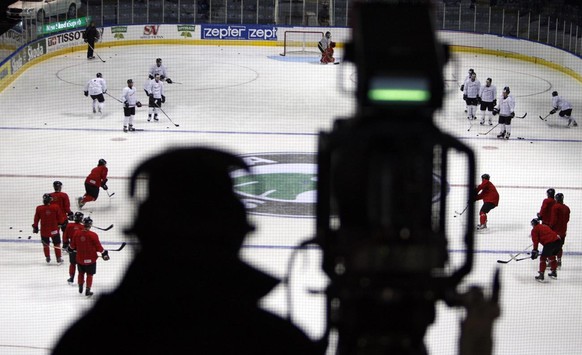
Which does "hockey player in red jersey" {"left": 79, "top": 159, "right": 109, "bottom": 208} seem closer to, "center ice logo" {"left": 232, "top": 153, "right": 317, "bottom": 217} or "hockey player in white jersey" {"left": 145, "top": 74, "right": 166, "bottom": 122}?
"center ice logo" {"left": 232, "top": 153, "right": 317, "bottom": 217}

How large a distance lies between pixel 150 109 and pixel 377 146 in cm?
1603

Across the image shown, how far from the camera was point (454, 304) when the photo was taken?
183 cm

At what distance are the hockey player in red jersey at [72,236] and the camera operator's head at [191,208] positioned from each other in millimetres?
7266

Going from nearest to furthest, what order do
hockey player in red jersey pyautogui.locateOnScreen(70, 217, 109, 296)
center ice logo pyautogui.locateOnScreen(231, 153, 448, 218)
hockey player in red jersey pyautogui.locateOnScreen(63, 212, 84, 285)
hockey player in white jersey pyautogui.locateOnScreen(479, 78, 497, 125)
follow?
hockey player in red jersey pyautogui.locateOnScreen(70, 217, 109, 296)
hockey player in red jersey pyautogui.locateOnScreen(63, 212, 84, 285)
center ice logo pyautogui.locateOnScreen(231, 153, 448, 218)
hockey player in white jersey pyautogui.locateOnScreen(479, 78, 497, 125)

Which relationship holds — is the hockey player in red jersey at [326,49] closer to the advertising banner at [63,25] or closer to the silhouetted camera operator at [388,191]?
the advertising banner at [63,25]

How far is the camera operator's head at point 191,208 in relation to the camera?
1.73 m

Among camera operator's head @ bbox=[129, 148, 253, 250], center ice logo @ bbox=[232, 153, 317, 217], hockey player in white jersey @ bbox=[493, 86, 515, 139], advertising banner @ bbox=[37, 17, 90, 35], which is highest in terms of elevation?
advertising banner @ bbox=[37, 17, 90, 35]

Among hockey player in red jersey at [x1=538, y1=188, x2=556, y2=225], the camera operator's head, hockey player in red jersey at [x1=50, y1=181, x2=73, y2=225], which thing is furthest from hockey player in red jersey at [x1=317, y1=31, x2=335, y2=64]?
the camera operator's head

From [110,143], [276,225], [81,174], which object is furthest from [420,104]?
[110,143]

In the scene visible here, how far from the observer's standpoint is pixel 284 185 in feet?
42.8

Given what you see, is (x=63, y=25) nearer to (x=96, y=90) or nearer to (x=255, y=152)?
(x=96, y=90)

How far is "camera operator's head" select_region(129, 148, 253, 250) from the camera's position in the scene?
1.73 m

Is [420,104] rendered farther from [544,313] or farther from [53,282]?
[53,282]

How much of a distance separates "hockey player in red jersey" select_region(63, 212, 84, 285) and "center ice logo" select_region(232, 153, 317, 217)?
231cm
